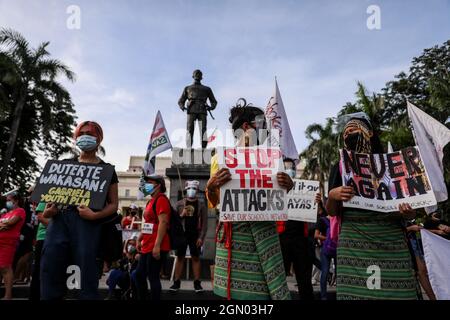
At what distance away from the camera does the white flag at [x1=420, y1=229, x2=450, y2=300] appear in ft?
11.8

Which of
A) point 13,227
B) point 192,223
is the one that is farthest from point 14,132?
point 192,223

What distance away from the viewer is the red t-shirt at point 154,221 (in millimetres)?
4840

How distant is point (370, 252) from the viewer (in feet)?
9.35

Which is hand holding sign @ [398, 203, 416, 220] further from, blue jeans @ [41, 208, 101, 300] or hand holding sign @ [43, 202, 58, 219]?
hand holding sign @ [43, 202, 58, 219]

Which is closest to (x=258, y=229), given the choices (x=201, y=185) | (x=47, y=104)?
(x=201, y=185)

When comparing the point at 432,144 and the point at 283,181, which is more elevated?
the point at 432,144

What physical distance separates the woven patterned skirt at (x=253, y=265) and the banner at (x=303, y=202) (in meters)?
2.94

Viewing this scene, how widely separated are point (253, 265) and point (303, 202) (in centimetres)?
346

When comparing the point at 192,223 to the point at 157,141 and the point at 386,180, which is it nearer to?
the point at 157,141

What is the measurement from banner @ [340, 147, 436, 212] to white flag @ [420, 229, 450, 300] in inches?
34.8

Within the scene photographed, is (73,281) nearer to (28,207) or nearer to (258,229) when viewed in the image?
(258,229)
